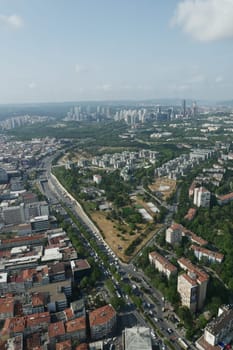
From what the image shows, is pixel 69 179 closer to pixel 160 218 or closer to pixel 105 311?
pixel 160 218

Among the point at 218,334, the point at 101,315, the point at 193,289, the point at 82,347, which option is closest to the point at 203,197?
the point at 193,289

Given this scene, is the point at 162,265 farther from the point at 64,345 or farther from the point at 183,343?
the point at 64,345

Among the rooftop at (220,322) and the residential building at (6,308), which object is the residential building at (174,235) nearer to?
the rooftop at (220,322)

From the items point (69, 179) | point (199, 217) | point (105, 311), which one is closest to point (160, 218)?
point (199, 217)

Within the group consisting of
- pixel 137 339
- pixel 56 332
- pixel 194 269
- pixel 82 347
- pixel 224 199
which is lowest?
pixel 82 347

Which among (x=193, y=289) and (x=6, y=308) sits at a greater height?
(x=193, y=289)

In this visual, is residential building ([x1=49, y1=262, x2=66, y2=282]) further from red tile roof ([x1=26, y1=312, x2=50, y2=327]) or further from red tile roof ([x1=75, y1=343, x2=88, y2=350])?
red tile roof ([x1=75, y1=343, x2=88, y2=350])

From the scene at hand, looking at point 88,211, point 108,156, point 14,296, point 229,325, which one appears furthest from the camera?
point 108,156
